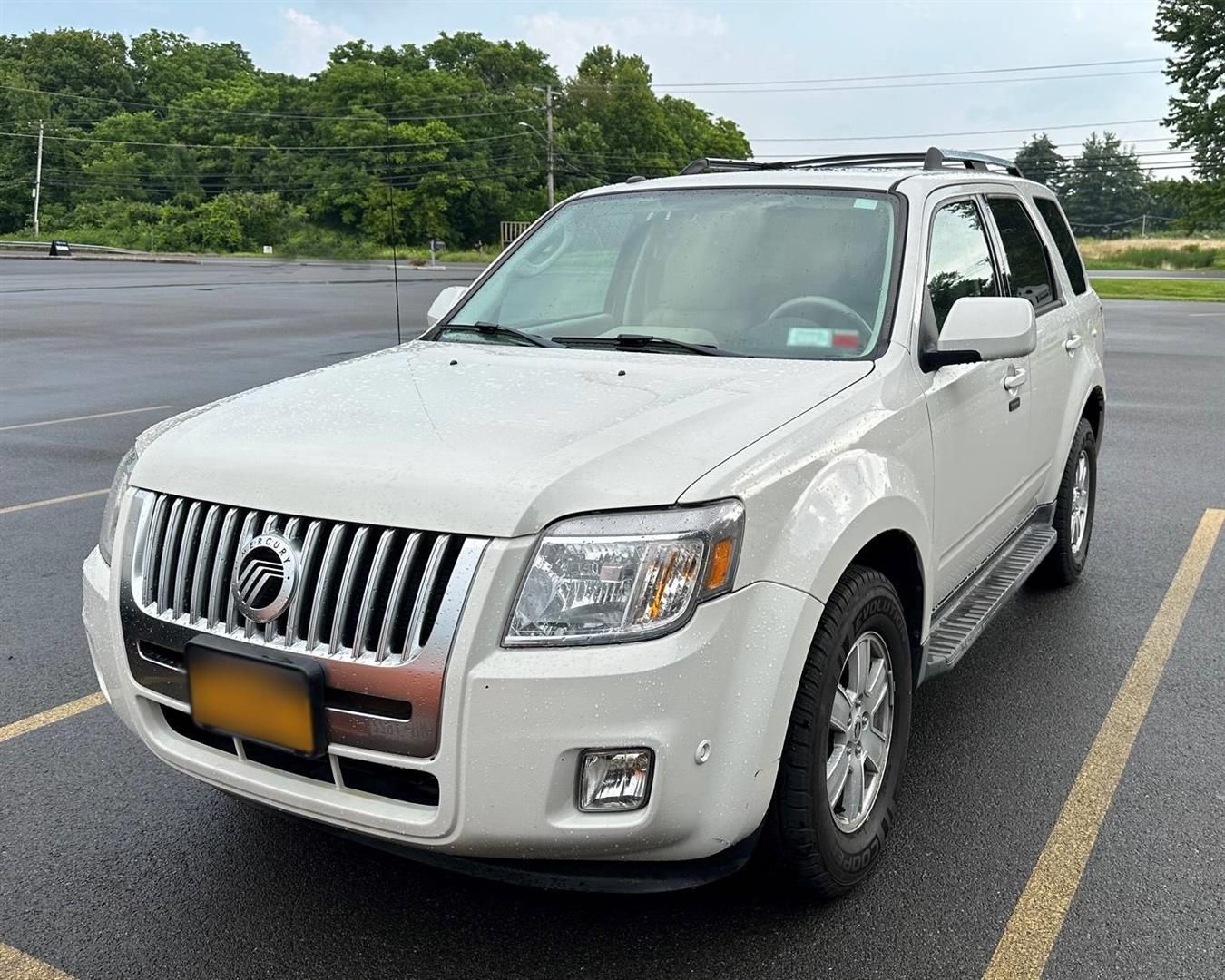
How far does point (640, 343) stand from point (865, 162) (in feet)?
6.11

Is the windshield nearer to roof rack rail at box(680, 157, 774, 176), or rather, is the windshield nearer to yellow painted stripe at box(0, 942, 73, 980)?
roof rack rail at box(680, 157, 774, 176)

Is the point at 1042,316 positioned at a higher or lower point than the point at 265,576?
higher

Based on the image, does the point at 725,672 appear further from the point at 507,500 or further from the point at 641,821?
the point at 507,500

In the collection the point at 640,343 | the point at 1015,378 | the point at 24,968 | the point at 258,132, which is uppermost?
the point at 258,132

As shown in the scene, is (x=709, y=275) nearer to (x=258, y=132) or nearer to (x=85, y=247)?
(x=85, y=247)

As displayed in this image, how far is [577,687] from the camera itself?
220 centimetres

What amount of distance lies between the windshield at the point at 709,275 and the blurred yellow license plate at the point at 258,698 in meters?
1.63

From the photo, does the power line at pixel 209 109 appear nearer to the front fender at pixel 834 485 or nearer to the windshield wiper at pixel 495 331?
the windshield wiper at pixel 495 331

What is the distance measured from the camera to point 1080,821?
320 cm

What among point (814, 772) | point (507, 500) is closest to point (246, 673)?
point (507, 500)

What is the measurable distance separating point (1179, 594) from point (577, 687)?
4078mm

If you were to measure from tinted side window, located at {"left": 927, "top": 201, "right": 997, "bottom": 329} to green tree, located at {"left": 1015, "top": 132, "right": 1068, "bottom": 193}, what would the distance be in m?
129

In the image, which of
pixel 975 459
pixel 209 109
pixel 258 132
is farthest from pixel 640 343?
pixel 209 109

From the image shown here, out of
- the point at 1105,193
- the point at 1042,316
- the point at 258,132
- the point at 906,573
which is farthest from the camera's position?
the point at 1105,193
